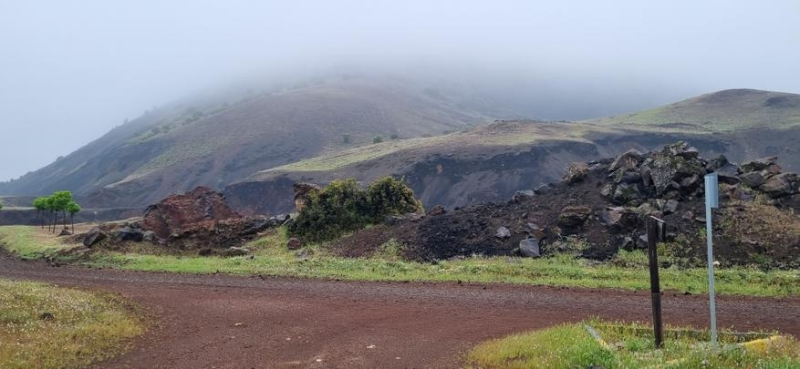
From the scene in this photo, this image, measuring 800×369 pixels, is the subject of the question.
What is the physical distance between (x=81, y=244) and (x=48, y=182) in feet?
561

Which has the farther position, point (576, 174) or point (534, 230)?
point (576, 174)

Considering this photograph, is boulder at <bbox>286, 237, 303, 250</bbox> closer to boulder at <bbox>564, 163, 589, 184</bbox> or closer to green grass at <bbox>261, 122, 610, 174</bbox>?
boulder at <bbox>564, 163, 589, 184</bbox>

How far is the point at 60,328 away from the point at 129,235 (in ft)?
70.7

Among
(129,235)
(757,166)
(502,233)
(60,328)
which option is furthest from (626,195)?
(129,235)

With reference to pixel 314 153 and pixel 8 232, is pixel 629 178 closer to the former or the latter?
pixel 8 232

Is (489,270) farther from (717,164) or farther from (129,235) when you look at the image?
(129,235)

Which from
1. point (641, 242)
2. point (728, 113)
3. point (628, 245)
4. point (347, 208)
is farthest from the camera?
point (728, 113)

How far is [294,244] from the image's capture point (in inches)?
1125

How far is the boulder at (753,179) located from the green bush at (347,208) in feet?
49.6

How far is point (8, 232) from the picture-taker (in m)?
41.9

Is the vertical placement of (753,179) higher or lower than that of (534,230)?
higher


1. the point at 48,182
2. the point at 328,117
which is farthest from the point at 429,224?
the point at 48,182

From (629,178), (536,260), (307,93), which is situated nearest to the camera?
(536,260)

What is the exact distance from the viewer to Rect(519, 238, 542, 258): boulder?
839 inches
